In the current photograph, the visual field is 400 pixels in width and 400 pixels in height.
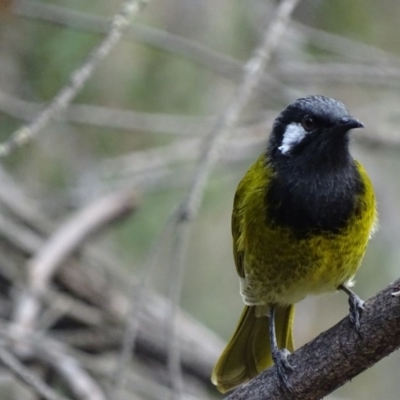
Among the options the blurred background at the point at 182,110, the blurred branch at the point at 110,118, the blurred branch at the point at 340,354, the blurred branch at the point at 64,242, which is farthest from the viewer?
the blurred background at the point at 182,110

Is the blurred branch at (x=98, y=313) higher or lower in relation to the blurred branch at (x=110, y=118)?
lower

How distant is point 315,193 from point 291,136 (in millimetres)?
270

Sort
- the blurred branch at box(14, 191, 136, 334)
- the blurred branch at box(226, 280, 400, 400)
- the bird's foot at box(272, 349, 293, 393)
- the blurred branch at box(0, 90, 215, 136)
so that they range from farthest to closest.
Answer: the blurred branch at box(0, 90, 215, 136) < the blurred branch at box(14, 191, 136, 334) < the bird's foot at box(272, 349, 293, 393) < the blurred branch at box(226, 280, 400, 400)

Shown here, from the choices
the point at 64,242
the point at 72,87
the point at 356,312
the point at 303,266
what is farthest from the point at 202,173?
the point at 64,242

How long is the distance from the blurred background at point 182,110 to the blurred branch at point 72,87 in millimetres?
1297

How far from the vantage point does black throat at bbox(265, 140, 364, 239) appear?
311 cm

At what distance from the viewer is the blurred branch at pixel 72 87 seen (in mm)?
2742

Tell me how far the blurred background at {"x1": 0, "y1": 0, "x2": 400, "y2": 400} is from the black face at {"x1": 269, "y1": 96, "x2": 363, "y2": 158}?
123 cm

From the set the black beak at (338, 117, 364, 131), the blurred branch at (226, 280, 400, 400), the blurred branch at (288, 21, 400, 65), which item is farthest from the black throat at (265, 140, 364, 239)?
the blurred branch at (288, 21, 400, 65)

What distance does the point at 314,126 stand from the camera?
317 centimetres

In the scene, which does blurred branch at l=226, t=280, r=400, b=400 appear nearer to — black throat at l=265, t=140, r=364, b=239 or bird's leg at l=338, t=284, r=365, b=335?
bird's leg at l=338, t=284, r=365, b=335

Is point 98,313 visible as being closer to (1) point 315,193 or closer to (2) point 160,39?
(2) point 160,39

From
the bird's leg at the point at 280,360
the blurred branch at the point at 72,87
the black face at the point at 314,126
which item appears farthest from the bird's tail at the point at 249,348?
the blurred branch at the point at 72,87

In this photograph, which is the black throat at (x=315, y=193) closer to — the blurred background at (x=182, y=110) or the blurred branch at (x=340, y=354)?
the blurred branch at (x=340, y=354)
